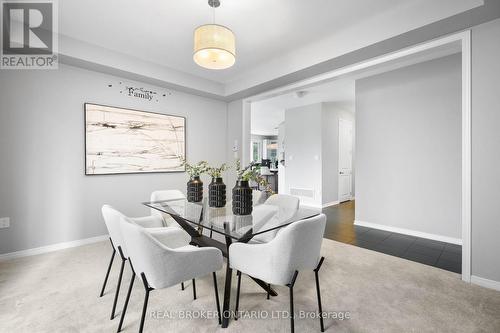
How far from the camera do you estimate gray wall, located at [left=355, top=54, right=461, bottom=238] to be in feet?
11.0

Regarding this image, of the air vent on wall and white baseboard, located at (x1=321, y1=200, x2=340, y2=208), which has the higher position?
the air vent on wall

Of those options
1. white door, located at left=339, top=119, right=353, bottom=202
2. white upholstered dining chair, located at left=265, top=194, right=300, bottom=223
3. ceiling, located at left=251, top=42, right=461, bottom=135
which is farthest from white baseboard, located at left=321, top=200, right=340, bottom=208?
white upholstered dining chair, located at left=265, top=194, right=300, bottom=223

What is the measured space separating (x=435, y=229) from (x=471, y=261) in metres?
1.42

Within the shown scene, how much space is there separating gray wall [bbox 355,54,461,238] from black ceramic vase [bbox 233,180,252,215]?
3018 mm

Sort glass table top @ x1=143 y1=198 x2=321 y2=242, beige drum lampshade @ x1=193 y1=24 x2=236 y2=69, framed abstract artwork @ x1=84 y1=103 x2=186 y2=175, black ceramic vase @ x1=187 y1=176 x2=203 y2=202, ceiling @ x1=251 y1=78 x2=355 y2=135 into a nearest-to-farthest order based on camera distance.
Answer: glass table top @ x1=143 y1=198 x2=321 y2=242 → beige drum lampshade @ x1=193 y1=24 x2=236 y2=69 → black ceramic vase @ x1=187 y1=176 x2=203 y2=202 → framed abstract artwork @ x1=84 y1=103 x2=186 y2=175 → ceiling @ x1=251 y1=78 x2=355 y2=135

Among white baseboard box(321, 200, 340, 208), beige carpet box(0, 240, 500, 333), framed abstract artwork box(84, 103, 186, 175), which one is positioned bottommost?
beige carpet box(0, 240, 500, 333)

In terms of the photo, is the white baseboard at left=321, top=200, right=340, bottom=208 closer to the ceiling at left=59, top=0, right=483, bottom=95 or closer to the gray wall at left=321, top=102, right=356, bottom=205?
the gray wall at left=321, top=102, right=356, bottom=205

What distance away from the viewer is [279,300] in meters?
1.97

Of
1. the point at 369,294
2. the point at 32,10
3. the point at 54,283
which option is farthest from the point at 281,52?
the point at 54,283

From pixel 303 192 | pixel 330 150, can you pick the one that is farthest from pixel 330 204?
pixel 330 150

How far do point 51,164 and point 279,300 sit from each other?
3.24 meters

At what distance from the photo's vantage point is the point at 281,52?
3.33 meters

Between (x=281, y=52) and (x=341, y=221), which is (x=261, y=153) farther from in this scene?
(x=281, y=52)

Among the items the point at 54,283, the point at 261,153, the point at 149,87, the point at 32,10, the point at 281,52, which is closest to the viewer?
the point at 54,283
